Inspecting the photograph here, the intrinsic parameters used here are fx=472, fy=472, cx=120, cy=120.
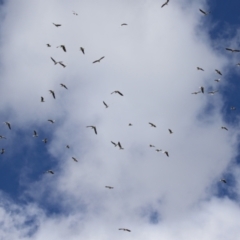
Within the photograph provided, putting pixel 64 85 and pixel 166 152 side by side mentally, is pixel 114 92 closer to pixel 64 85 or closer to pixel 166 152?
pixel 64 85

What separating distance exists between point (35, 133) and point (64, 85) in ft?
42.7

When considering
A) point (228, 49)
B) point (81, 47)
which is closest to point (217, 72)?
point (228, 49)

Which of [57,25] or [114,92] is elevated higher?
[57,25]

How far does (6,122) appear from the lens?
310 feet

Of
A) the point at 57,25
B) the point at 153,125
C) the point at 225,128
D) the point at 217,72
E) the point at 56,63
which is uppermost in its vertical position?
the point at 57,25

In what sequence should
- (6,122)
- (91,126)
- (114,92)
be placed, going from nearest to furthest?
(114,92), (91,126), (6,122)

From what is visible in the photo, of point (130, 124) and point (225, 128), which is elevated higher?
point (130, 124)

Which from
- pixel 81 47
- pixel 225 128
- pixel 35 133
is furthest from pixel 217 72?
pixel 35 133

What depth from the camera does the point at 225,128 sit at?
323ft

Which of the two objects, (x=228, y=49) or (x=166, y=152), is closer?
(x=228, y=49)

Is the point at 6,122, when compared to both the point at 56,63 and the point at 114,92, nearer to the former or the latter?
the point at 56,63

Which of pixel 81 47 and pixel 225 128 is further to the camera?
pixel 225 128

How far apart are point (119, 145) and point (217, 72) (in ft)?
75.8

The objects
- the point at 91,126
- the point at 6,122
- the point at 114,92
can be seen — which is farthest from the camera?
the point at 6,122
